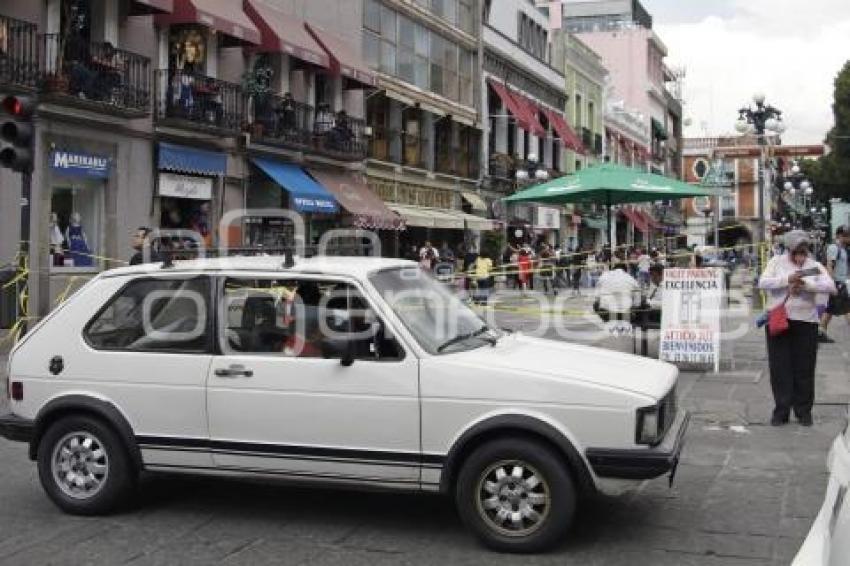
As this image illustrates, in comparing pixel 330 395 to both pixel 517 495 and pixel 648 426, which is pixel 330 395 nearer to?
pixel 517 495

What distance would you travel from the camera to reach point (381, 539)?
563cm

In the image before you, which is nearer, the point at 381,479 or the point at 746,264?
the point at 381,479

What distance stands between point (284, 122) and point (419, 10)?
10.4 meters

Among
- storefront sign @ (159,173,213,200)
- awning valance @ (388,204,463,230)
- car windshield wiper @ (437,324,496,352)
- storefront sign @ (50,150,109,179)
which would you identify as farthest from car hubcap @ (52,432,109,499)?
awning valance @ (388,204,463,230)

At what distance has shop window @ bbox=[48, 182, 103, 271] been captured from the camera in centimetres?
1878

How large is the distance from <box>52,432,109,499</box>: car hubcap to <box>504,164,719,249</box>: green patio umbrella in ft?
31.1

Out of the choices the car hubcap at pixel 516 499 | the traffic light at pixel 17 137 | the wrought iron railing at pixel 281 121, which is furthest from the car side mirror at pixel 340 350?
the wrought iron railing at pixel 281 121

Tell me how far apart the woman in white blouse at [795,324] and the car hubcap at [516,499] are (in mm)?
4337

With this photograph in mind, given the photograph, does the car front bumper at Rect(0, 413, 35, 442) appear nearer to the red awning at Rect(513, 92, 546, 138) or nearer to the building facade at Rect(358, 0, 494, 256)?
the building facade at Rect(358, 0, 494, 256)

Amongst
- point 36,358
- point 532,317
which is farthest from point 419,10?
point 36,358

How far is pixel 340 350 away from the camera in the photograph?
5.65 meters

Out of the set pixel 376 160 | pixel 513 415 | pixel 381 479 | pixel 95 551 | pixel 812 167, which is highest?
pixel 812 167

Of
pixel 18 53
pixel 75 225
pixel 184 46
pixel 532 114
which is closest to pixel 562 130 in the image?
pixel 532 114

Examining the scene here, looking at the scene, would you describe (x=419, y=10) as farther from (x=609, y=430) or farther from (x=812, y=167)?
(x=812, y=167)
